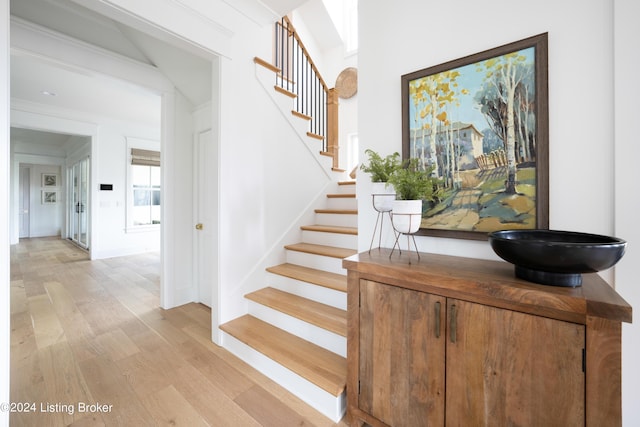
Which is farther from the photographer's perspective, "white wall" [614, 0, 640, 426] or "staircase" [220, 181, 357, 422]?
"staircase" [220, 181, 357, 422]

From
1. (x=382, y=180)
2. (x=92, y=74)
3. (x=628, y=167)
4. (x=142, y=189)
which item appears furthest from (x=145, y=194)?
(x=628, y=167)

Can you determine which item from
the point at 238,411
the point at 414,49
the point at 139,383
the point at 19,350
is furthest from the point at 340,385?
the point at 19,350

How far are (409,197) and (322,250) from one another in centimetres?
129

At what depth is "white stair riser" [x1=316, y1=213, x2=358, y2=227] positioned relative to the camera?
2.89 m

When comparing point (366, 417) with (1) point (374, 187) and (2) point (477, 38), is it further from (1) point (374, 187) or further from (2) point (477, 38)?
(2) point (477, 38)

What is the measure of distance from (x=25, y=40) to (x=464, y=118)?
139 inches

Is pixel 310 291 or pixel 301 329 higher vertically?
pixel 310 291

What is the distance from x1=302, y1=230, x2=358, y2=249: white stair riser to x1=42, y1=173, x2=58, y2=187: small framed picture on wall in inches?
403

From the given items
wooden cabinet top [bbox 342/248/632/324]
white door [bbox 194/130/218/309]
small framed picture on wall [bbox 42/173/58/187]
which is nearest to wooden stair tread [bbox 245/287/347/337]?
wooden cabinet top [bbox 342/248/632/324]

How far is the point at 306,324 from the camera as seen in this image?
191 centimetres

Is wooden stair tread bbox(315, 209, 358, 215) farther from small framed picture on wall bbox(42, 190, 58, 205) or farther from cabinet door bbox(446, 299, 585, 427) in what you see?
small framed picture on wall bbox(42, 190, 58, 205)

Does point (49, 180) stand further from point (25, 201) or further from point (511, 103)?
point (511, 103)

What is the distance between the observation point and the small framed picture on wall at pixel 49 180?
8.22m

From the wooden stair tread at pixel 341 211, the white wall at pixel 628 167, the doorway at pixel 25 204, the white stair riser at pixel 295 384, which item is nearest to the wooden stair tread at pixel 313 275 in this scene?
the white stair riser at pixel 295 384
